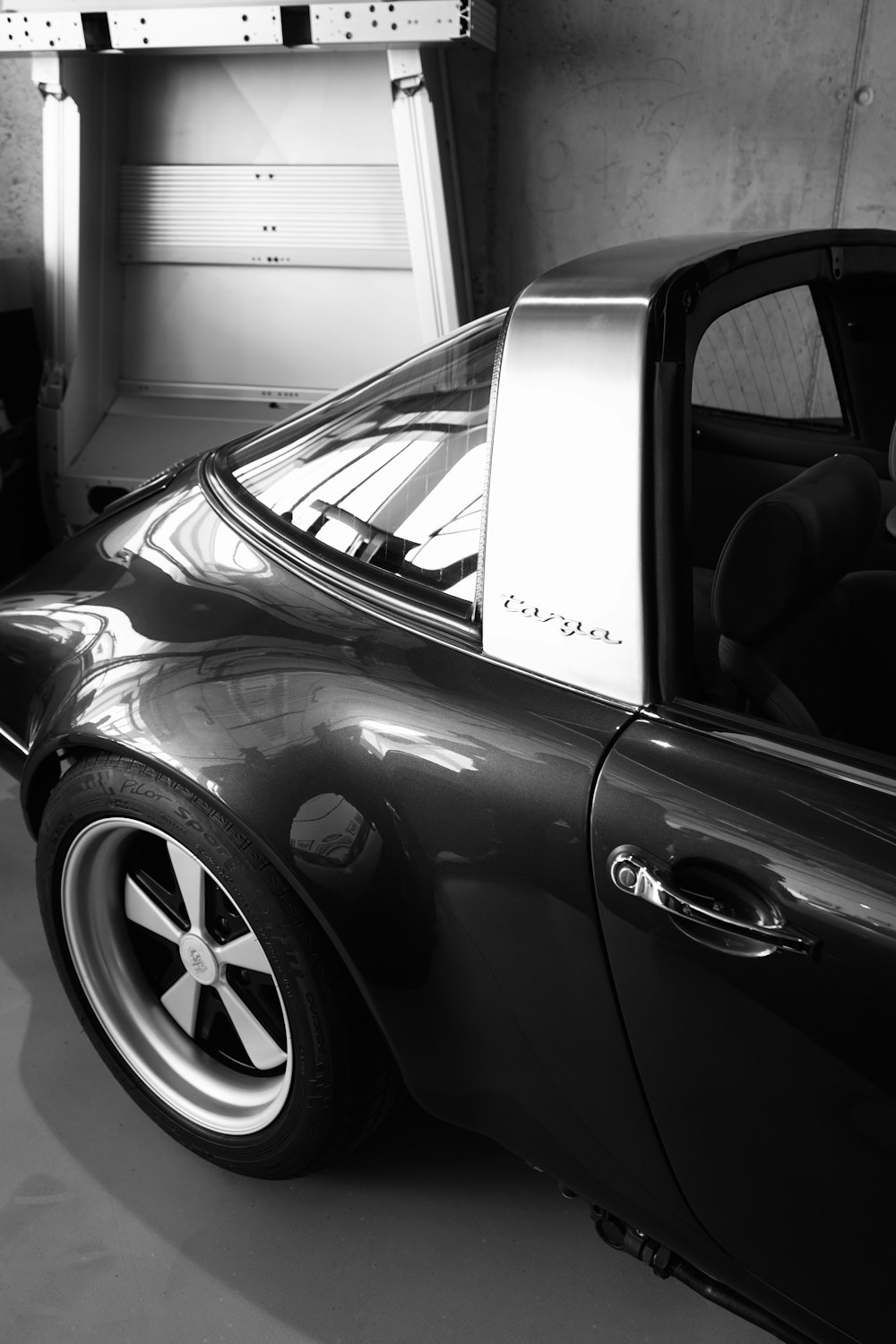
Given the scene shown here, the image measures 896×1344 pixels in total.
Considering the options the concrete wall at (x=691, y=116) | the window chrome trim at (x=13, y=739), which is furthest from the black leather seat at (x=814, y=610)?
the concrete wall at (x=691, y=116)

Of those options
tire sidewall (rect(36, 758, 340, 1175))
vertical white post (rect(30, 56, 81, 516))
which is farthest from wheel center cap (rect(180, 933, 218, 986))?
vertical white post (rect(30, 56, 81, 516))

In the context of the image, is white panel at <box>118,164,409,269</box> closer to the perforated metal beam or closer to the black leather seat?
the perforated metal beam

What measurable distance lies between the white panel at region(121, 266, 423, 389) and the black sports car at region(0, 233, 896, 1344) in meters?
2.47

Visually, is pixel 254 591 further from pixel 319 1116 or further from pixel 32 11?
pixel 32 11

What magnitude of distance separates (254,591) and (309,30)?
2649mm

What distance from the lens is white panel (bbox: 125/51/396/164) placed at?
3.77 meters

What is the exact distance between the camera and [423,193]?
355 centimetres

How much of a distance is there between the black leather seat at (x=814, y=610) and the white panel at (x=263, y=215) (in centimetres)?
277

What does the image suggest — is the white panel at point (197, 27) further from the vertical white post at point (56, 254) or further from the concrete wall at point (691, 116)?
the concrete wall at point (691, 116)

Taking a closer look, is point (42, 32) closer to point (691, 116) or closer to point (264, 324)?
point (264, 324)

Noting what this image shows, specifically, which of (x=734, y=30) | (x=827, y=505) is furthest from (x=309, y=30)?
(x=827, y=505)

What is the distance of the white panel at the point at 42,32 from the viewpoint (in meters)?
3.48

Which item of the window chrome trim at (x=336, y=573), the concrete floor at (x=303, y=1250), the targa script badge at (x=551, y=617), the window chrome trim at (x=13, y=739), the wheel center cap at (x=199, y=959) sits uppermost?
the targa script badge at (x=551, y=617)

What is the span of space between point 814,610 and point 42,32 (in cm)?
346
